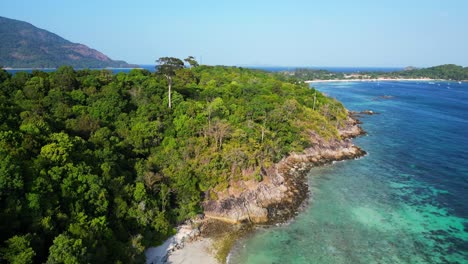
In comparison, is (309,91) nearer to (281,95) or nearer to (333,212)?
(281,95)

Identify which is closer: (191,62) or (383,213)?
(383,213)

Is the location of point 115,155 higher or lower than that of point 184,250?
higher

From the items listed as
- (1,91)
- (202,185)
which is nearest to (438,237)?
(202,185)

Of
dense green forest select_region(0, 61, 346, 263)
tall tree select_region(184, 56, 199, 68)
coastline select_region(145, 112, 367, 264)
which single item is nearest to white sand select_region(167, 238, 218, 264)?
coastline select_region(145, 112, 367, 264)

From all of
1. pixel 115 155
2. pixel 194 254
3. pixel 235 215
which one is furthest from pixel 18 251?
pixel 235 215

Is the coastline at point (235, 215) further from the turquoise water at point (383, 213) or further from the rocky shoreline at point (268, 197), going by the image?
the turquoise water at point (383, 213)

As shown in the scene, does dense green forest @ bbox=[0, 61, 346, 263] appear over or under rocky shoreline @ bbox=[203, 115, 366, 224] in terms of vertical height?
over

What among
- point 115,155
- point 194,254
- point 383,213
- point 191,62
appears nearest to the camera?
point 194,254

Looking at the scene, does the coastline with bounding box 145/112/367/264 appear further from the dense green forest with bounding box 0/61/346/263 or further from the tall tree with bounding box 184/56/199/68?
the tall tree with bounding box 184/56/199/68

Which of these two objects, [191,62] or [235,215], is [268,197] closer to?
[235,215]
